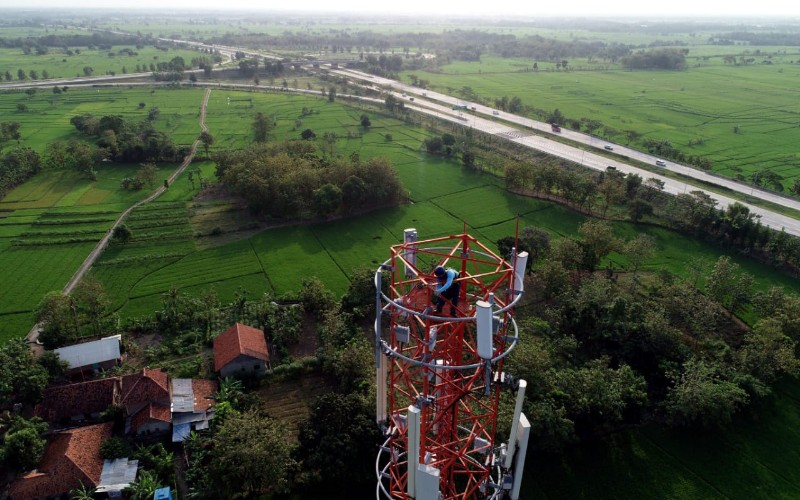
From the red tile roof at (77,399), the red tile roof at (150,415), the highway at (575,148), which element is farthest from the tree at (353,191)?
the highway at (575,148)

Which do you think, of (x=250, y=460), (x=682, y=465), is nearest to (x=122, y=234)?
(x=250, y=460)

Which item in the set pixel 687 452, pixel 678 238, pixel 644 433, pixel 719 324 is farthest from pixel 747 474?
pixel 678 238

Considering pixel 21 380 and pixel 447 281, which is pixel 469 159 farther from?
pixel 447 281

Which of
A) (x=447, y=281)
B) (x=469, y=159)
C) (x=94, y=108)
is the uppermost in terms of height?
(x=447, y=281)

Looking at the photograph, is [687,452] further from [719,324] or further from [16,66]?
[16,66]

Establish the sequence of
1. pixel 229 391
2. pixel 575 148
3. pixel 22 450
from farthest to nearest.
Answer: pixel 575 148 < pixel 229 391 < pixel 22 450

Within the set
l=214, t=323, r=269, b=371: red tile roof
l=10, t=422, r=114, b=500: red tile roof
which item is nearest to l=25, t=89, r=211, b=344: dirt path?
l=10, t=422, r=114, b=500: red tile roof

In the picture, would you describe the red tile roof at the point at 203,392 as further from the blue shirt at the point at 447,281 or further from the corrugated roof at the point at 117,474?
the blue shirt at the point at 447,281

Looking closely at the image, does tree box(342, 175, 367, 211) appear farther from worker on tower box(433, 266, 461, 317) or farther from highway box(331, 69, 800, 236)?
worker on tower box(433, 266, 461, 317)
